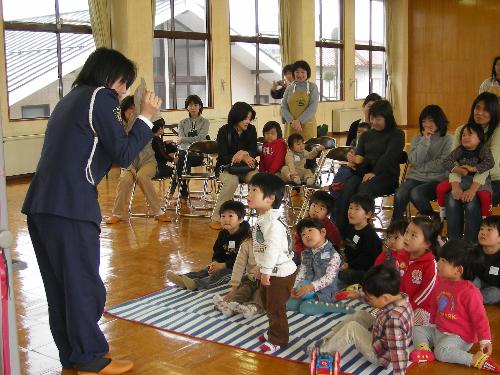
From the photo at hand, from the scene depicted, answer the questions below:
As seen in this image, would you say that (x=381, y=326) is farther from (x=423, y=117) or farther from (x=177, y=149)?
(x=177, y=149)

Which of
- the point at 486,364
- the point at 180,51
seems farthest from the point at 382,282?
the point at 180,51

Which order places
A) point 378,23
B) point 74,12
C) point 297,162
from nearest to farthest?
point 297,162, point 74,12, point 378,23

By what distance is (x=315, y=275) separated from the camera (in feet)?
12.2

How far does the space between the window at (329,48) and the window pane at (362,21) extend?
35.3 inches

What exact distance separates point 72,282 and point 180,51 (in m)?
9.60

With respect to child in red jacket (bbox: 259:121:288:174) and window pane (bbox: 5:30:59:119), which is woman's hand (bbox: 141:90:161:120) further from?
window pane (bbox: 5:30:59:119)

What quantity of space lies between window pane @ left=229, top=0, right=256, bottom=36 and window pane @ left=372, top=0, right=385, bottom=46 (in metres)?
4.80

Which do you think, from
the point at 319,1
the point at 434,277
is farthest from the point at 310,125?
the point at 319,1

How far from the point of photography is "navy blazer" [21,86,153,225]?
8.20ft

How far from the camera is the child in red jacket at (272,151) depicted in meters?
5.76

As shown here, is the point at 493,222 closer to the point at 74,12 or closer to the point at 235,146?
the point at 235,146

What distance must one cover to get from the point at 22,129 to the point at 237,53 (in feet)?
17.0

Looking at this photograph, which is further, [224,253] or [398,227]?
[224,253]

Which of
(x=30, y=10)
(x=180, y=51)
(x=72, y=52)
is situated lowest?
(x=72, y=52)
